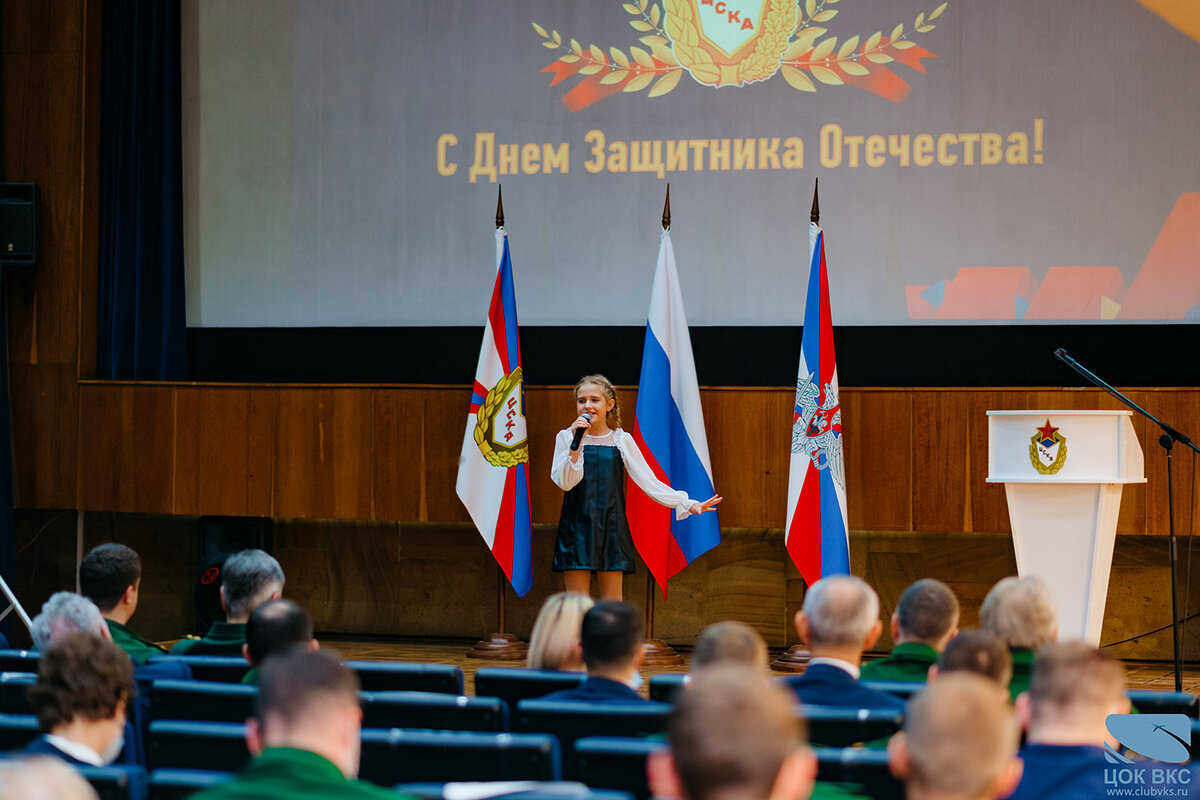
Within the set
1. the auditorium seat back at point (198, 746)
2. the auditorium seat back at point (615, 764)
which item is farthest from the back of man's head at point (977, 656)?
the auditorium seat back at point (198, 746)

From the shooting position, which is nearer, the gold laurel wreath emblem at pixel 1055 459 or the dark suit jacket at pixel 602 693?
the dark suit jacket at pixel 602 693

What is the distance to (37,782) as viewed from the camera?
156 cm

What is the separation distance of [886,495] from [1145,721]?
385 cm

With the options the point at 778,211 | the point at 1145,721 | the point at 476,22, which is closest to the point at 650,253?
the point at 778,211

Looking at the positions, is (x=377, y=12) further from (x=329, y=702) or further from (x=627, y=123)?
(x=329, y=702)

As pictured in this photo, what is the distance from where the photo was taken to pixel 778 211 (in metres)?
7.37

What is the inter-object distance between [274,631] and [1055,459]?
3584 millimetres

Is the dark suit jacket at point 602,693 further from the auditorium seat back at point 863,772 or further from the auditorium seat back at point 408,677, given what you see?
the auditorium seat back at point 863,772

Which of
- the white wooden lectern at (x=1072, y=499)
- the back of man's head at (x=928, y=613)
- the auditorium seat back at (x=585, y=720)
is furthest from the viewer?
the white wooden lectern at (x=1072, y=499)

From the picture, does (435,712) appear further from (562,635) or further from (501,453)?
(501,453)

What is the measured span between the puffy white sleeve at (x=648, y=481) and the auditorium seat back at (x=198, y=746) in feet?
12.0

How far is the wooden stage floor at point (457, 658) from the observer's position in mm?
6383

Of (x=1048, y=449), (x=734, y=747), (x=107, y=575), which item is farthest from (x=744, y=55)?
(x=734, y=747)

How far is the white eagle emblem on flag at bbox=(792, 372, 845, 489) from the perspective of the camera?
6434 mm
